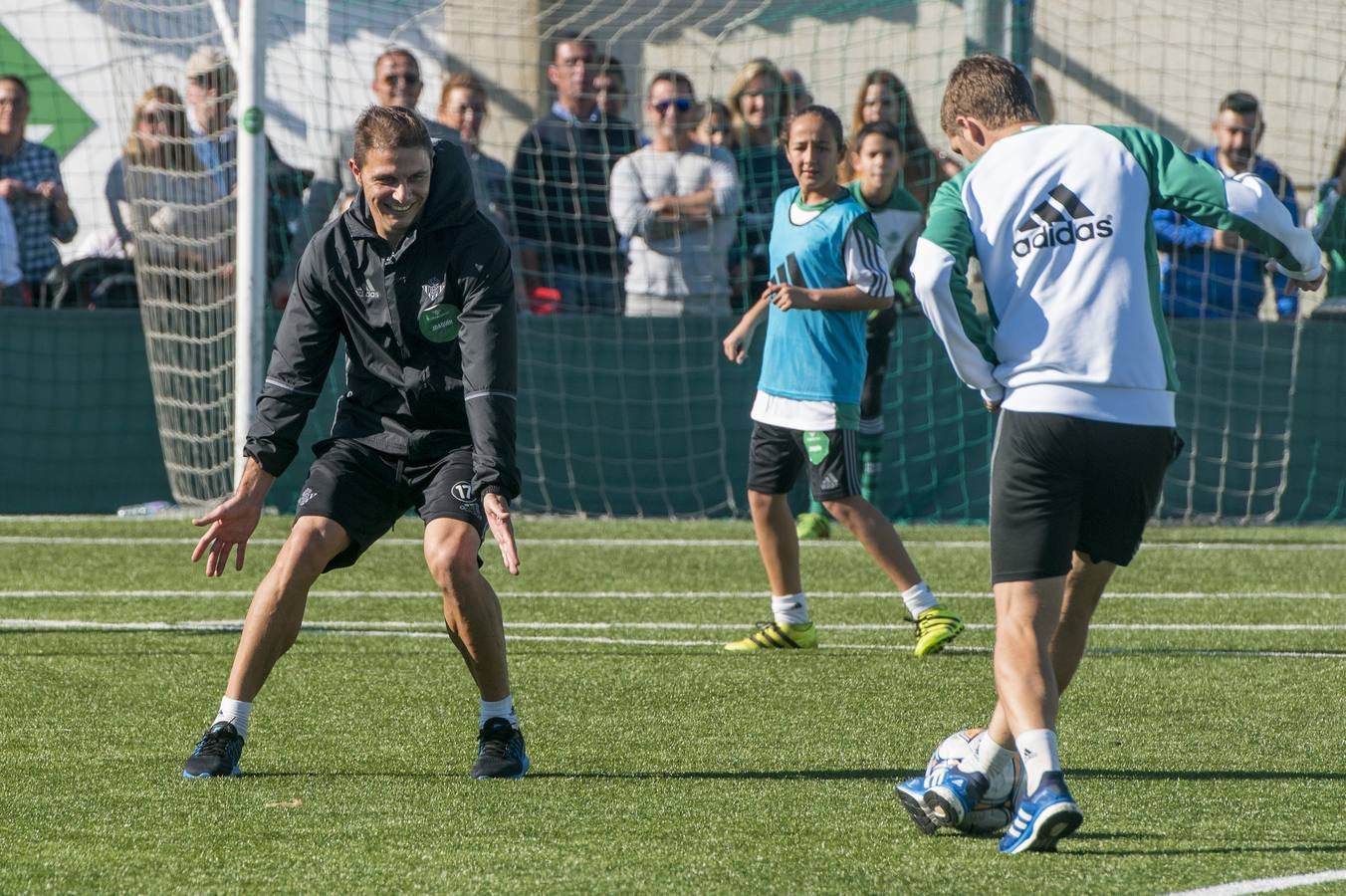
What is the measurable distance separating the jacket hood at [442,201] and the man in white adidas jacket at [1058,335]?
4.50 ft

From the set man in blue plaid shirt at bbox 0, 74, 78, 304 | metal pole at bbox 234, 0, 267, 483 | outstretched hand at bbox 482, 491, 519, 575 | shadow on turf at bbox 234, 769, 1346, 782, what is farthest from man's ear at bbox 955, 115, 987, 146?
man in blue plaid shirt at bbox 0, 74, 78, 304

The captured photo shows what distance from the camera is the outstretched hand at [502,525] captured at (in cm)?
453

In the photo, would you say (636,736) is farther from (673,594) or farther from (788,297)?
(673,594)

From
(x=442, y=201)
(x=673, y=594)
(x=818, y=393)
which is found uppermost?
(x=442, y=201)

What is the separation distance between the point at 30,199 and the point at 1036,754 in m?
9.57

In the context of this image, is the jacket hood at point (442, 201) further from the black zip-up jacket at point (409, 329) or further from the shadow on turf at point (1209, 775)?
the shadow on turf at point (1209, 775)

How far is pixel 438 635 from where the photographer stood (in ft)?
24.6

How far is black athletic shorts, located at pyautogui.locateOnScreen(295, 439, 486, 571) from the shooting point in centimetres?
497

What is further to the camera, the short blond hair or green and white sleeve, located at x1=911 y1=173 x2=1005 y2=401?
the short blond hair

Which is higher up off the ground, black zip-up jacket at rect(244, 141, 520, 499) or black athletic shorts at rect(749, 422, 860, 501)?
black zip-up jacket at rect(244, 141, 520, 499)

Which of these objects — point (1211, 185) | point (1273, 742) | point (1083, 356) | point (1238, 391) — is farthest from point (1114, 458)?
point (1238, 391)

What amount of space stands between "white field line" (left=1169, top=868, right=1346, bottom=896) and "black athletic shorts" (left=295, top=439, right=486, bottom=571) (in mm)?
2061

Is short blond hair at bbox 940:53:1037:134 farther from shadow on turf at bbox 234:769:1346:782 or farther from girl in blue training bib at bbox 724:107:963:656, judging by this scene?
girl in blue training bib at bbox 724:107:963:656

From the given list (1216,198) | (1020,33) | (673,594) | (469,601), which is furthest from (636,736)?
A: (1020,33)
